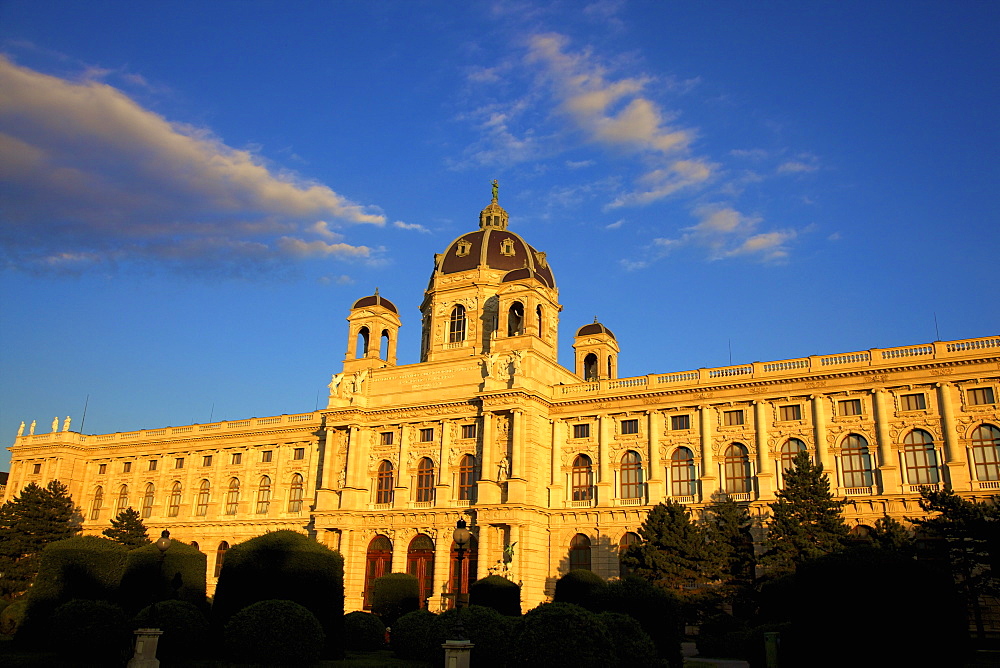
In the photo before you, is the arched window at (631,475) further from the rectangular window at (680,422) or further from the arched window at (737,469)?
the arched window at (737,469)

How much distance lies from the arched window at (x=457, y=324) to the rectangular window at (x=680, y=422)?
18130 mm

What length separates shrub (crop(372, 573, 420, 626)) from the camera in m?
44.5

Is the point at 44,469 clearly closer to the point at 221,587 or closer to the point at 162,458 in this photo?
the point at 162,458

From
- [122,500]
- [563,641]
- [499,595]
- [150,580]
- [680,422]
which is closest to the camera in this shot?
[563,641]

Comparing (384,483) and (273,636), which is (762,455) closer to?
(384,483)

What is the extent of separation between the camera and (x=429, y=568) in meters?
54.0

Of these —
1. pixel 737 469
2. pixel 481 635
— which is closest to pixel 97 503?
pixel 737 469

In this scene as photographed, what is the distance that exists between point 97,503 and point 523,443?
4107cm

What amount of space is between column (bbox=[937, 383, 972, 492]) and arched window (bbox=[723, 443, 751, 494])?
387 inches

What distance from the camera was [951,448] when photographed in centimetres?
4350

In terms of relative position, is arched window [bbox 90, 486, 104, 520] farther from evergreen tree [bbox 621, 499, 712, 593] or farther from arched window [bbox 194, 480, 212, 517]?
evergreen tree [bbox 621, 499, 712, 593]

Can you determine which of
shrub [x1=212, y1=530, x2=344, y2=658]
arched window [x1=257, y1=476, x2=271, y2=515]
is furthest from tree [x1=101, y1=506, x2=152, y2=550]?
shrub [x1=212, y1=530, x2=344, y2=658]

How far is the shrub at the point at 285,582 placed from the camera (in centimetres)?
2795

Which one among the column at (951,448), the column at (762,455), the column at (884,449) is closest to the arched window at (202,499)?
the column at (762,455)
